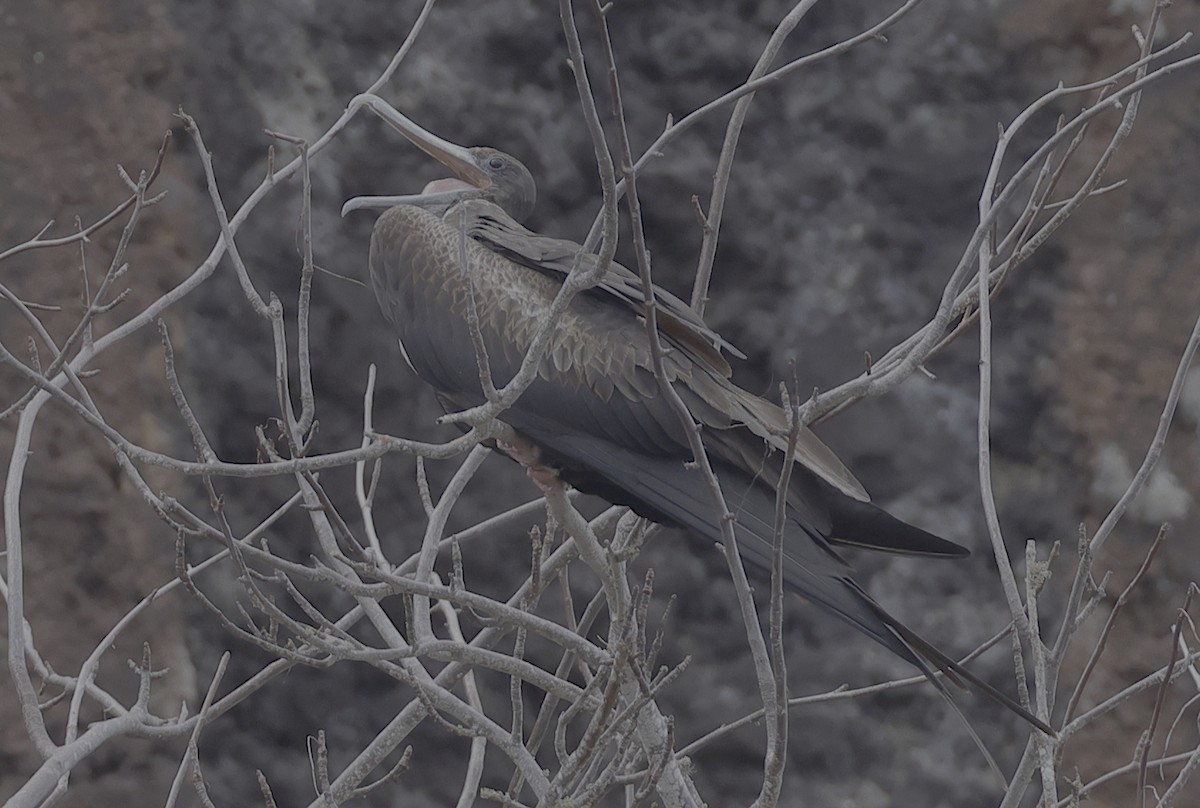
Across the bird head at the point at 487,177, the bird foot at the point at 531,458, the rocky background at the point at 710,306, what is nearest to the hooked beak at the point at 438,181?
the bird head at the point at 487,177

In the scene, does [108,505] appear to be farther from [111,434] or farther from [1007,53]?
[1007,53]

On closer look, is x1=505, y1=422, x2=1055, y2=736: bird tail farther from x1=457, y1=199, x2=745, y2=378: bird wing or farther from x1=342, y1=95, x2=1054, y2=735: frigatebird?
x1=457, y1=199, x2=745, y2=378: bird wing

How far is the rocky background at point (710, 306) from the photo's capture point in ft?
15.9

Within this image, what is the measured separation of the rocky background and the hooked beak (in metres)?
1.55

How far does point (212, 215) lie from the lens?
5051mm

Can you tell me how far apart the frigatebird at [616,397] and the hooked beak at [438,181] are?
0.02 metres

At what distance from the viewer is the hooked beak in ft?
10.4

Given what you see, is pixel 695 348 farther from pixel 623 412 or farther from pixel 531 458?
pixel 531 458

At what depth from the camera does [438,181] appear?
3.52 m

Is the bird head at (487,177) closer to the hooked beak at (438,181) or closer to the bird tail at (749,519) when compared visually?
the hooked beak at (438,181)

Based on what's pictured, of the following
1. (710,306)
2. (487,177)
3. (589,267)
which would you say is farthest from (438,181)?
(710,306)

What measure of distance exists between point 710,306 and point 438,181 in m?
1.91

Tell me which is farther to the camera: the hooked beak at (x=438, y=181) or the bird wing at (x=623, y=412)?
the hooked beak at (x=438, y=181)

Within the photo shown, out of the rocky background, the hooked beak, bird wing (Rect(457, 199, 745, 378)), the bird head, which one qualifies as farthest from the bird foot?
the rocky background
